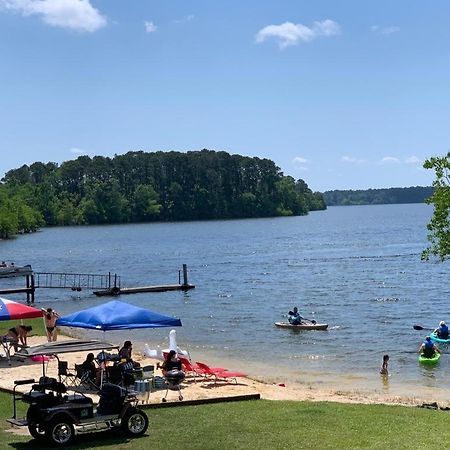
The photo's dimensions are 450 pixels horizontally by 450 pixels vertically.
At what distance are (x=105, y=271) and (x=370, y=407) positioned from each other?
215ft

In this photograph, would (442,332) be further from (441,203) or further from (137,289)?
(137,289)

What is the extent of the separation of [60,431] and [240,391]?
25.9 ft

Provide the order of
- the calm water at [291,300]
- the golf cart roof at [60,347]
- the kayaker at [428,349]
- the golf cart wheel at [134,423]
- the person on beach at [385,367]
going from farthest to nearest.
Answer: the calm water at [291,300]
the kayaker at [428,349]
the person on beach at [385,367]
the golf cart roof at [60,347]
the golf cart wheel at [134,423]

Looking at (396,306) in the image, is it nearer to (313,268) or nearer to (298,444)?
Result: (313,268)

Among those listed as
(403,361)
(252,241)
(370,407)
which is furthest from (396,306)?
(252,241)

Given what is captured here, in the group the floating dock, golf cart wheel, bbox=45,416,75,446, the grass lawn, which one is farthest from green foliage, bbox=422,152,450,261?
the floating dock

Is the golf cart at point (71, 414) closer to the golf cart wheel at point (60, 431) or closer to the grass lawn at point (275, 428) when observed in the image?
the golf cart wheel at point (60, 431)

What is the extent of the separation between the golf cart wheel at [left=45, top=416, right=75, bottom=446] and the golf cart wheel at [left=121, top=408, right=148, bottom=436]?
3.52 feet

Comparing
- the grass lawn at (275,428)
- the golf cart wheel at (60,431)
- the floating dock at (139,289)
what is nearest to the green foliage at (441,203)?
the grass lawn at (275,428)

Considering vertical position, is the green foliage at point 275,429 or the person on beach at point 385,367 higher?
the green foliage at point 275,429

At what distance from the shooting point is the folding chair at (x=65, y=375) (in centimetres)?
1941

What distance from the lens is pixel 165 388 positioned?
65.6 feet

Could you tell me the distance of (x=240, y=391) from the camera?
20.4 metres

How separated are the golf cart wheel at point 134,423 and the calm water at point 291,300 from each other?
13.2 meters
